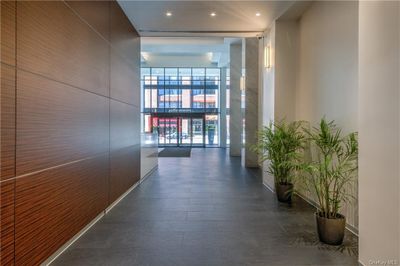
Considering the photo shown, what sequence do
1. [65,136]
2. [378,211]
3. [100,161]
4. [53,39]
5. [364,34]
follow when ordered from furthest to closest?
[100,161]
[65,136]
[53,39]
[364,34]
[378,211]

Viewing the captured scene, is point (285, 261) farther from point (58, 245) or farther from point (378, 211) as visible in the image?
point (58, 245)

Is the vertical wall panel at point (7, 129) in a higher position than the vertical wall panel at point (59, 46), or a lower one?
lower

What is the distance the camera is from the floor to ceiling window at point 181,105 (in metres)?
18.5

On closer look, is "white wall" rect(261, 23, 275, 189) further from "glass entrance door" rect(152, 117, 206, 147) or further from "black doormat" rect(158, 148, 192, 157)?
"glass entrance door" rect(152, 117, 206, 147)

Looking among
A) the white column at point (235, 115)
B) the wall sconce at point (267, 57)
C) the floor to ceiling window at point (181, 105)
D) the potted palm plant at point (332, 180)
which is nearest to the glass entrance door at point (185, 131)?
the floor to ceiling window at point (181, 105)

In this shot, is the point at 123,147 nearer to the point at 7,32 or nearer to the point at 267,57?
the point at 7,32

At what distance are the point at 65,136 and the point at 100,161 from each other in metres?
1.16

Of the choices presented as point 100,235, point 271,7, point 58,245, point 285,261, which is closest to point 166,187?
point 100,235

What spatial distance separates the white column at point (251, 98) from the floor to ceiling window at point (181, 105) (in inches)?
342

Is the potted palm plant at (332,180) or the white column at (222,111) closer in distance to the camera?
the potted palm plant at (332,180)

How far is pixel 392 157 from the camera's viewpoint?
228 cm

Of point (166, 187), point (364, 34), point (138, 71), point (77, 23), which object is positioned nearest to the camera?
point (364, 34)

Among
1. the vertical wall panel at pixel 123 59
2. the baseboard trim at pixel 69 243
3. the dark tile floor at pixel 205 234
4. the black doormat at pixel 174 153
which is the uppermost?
the vertical wall panel at pixel 123 59

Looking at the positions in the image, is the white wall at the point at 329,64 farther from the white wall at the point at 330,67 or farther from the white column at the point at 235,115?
the white column at the point at 235,115
